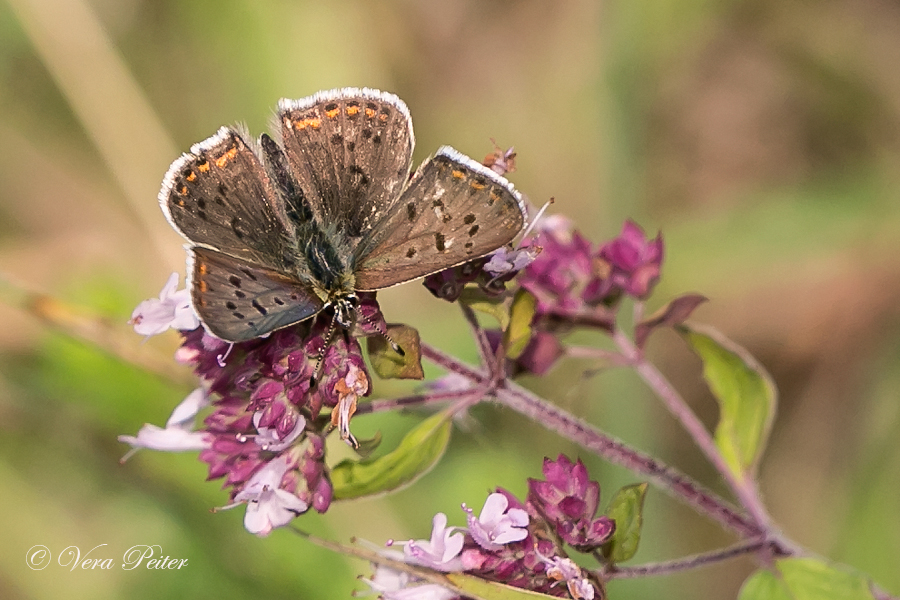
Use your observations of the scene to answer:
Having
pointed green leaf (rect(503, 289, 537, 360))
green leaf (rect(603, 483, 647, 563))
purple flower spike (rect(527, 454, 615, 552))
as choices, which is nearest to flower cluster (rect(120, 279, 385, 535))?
pointed green leaf (rect(503, 289, 537, 360))

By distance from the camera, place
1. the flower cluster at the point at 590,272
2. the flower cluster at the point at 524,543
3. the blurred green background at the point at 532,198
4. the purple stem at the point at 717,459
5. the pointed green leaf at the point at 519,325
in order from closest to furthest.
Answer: the flower cluster at the point at 524,543
the pointed green leaf at the point at 519,325
the purple stem at the point at 717,459
the flower cluster at the point at 590,272
the blurred green background at the point at 532,198

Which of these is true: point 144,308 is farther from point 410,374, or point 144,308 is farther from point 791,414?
point 791,414

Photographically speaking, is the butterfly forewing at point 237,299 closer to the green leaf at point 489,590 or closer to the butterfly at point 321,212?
the butterfly at point 321,212


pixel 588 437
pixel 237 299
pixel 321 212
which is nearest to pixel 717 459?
pixel 588 437

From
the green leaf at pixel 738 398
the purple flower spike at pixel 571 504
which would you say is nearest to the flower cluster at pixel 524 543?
the purple flower spike at pixel 571 504

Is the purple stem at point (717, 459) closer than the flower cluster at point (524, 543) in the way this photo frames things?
No

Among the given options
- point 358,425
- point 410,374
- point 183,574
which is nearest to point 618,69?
point 358,425

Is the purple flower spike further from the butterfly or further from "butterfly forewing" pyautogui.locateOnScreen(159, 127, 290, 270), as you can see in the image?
"butterfly forewing" pyautogui.locateOnScreen(159, 127, 290, 270)

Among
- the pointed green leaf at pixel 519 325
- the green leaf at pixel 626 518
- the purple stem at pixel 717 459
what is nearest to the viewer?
the green leaf at pixel 626 518
